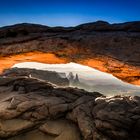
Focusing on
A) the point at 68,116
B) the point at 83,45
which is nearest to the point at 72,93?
the point at 68,116

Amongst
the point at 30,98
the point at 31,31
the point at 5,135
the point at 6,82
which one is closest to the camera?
the point at 31,31

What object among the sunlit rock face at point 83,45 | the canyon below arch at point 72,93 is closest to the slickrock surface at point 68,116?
the canyon below arch at point 72,93

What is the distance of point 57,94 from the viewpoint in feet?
41.2

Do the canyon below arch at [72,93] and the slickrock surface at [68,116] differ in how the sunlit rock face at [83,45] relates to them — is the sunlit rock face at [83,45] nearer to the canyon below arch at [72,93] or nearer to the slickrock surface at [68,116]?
the canyon below arch at [72,93]

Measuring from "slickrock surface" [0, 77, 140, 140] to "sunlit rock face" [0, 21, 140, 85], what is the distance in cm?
143

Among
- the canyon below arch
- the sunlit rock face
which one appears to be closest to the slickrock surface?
the canyon below arch

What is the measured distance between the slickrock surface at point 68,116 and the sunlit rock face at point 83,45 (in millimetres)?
1432

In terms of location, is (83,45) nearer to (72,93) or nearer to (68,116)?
(68,116)

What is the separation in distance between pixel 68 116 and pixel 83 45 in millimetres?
3876

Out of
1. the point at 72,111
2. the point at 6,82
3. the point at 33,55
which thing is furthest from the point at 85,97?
the point at 6,82

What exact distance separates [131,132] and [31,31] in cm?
545

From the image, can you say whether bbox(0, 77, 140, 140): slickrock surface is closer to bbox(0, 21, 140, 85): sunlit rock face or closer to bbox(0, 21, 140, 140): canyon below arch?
bbox(0, 21, 140, 140): canyon below arch

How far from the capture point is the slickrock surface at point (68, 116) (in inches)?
408

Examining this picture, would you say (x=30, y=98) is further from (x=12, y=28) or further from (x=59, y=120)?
(x=12, y=28)
